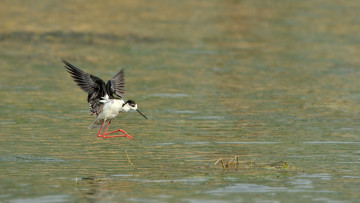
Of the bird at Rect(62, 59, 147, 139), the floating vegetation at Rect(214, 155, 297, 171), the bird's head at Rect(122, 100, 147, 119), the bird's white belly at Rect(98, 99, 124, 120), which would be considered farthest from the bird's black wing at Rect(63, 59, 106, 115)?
the floating vegetation at Rect(214, 155, 297, 171)

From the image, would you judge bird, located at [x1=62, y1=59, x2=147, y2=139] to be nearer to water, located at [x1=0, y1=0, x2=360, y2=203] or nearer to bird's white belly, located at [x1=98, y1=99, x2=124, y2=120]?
bird's white belly, located at [x1=98, y1=99, x2=124, y2=120]

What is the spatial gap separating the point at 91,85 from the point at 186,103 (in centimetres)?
482

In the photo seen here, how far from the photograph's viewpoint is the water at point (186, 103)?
35.3 ft

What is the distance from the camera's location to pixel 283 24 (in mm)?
29625

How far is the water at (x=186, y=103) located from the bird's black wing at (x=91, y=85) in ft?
2.40

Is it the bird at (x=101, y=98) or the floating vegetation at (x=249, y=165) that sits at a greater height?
the bird at (x=101, y=98)

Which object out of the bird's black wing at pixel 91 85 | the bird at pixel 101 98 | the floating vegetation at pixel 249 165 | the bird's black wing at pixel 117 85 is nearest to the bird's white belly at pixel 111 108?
the bird at pixel 101 98

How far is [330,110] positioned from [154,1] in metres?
18.9

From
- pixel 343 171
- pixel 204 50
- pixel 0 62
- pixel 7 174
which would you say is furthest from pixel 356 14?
pixel 7 174

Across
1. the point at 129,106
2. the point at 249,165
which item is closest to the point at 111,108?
the point at 129,106

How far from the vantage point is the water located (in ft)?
35.3

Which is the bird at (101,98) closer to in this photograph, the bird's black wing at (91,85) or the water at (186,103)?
the bird's black wing at (91,85)

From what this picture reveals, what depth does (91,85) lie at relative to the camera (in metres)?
12.8

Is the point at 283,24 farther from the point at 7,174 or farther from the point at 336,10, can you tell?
the point at 7,174
